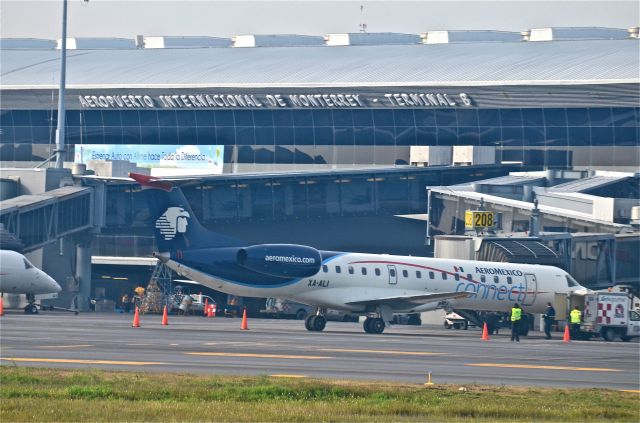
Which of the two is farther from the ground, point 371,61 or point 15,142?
point 371,61

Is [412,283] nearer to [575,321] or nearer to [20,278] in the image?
[575,321]

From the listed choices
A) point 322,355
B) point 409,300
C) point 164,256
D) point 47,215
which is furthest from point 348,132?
point 322,355

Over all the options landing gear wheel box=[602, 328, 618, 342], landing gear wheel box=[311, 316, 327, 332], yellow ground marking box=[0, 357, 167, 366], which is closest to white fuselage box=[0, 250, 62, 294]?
landing gear wheel box=[311, 316, 327, 332]

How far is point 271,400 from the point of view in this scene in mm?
23828

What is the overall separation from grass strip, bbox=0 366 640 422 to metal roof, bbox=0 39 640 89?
64217mm

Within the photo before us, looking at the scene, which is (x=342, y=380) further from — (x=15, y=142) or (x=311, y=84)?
(x=15, y=142)

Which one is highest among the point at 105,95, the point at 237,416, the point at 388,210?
the point at 105,95

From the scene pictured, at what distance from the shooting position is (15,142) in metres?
104

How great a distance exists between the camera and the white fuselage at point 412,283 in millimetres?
52500

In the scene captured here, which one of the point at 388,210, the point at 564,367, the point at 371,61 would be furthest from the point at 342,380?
the point at 371,61

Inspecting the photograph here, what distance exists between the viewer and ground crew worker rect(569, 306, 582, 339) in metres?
57.2

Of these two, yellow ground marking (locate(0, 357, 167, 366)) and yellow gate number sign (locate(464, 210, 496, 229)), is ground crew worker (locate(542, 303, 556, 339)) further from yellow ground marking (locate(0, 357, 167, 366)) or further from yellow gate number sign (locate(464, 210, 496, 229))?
yellow ground marking (locate(0, 357, 167, 366))

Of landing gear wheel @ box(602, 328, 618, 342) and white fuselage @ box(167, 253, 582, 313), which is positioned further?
landing gear wheel @ box(602, 328, 618, 342)

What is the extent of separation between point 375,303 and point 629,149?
3920 cm
